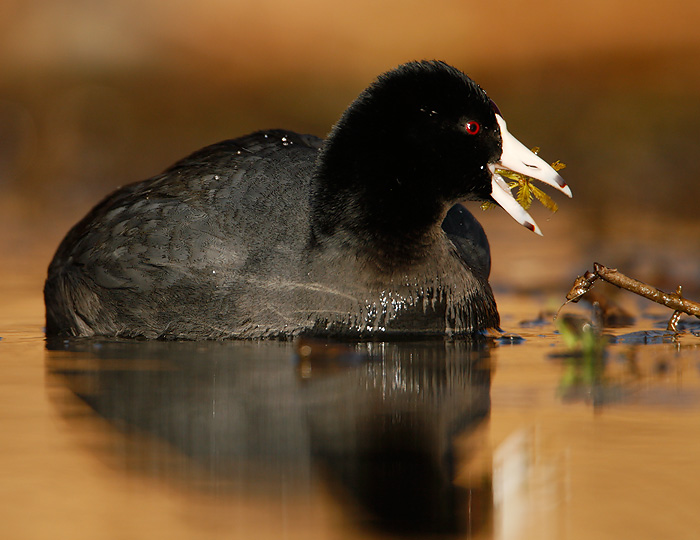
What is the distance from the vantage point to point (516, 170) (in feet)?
16.5

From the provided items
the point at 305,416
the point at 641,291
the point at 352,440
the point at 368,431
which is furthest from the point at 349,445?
the point at 641,291

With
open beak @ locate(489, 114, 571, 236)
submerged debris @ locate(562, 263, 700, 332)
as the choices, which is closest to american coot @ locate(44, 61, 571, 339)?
open beak @ locate(489, 114, 571, 236)

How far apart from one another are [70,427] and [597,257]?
4421 millimetres

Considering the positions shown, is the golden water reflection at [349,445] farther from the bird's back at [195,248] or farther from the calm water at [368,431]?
the bird's back at [195,248]

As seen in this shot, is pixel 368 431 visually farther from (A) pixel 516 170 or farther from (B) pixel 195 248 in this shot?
(A) pixel 516 170

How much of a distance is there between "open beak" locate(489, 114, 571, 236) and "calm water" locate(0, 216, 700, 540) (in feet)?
1.88

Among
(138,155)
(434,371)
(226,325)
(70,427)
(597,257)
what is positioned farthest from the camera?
(138,155)

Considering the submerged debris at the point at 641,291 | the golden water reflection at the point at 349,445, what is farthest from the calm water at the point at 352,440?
the submerged debris at the point at 641,291

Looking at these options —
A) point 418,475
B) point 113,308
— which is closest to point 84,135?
point 113,308

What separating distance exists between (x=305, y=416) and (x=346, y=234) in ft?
5.46

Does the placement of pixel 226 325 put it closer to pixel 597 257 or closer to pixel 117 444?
pixel 117 444

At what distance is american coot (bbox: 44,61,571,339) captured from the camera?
4.97 meters

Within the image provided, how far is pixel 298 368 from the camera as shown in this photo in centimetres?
430

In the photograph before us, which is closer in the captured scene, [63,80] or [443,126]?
[443,126]
